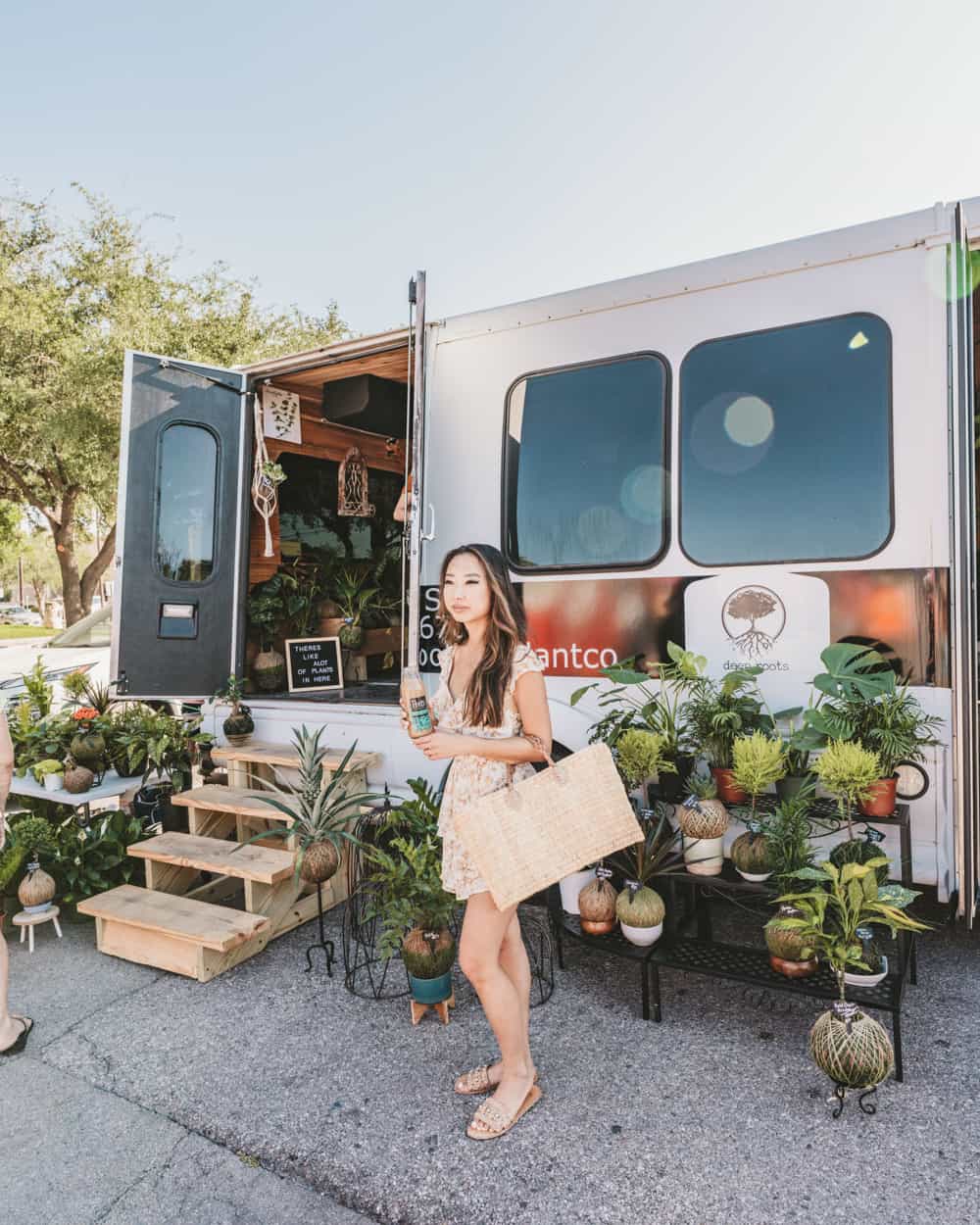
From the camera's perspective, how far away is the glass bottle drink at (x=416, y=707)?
6.69 feet

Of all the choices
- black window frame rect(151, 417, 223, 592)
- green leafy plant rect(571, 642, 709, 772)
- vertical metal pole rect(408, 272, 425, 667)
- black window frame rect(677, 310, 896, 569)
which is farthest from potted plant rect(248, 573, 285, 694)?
black window frame rect(677, 310, 896, 569)

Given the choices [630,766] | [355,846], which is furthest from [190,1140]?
[630,766]

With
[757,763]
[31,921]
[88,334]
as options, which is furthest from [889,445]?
[88,334]

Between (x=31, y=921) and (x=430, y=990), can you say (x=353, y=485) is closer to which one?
(x=31, y=921)

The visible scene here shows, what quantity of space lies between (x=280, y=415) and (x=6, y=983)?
13.2ft

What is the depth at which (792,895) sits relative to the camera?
2588 millimetres

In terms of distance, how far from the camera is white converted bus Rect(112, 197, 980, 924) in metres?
2.90

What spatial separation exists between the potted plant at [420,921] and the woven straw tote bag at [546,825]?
3.01ft

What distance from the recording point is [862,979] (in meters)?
2.57

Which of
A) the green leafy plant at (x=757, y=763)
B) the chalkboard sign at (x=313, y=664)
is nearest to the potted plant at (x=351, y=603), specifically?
the chalkboard sign at (x=313, y=664)

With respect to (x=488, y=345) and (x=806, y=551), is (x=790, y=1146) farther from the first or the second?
(x=488, y=345)

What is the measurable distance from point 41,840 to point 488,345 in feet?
11.2

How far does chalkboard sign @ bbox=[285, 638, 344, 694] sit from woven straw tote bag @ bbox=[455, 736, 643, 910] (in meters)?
3.54

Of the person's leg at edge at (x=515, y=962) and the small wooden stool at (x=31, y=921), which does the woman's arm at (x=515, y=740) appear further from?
the small wooden stool at (x=31, y=921)
